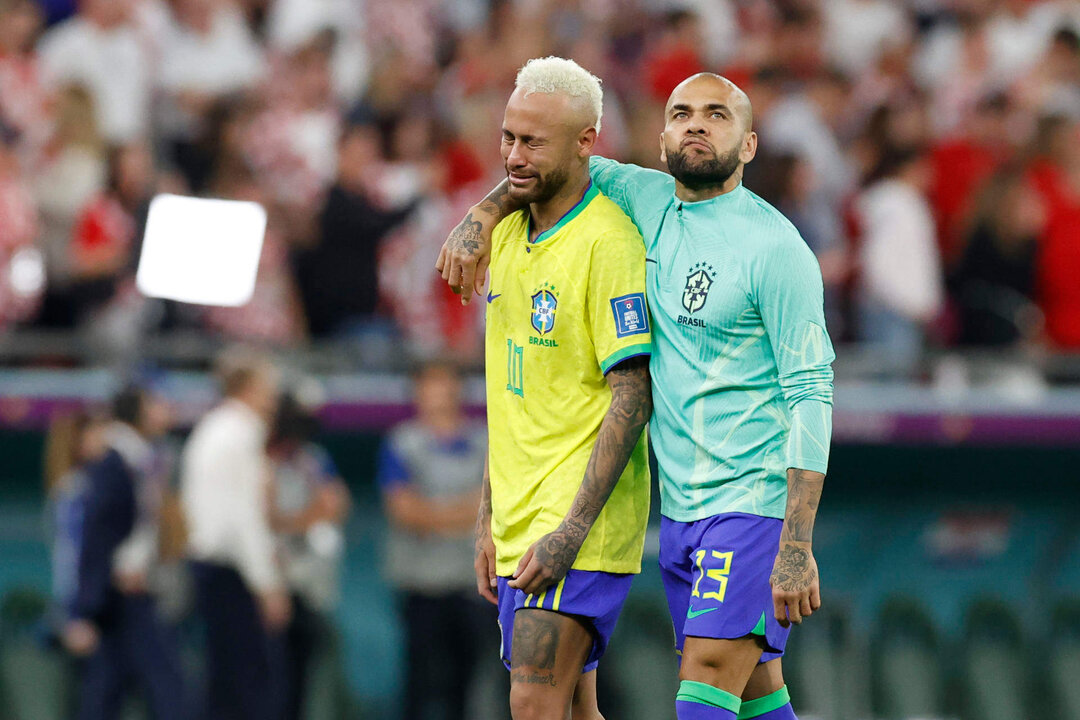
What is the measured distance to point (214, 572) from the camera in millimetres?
9969

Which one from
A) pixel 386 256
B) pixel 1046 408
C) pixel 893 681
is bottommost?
pixel 893 681

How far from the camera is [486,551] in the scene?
229 inches

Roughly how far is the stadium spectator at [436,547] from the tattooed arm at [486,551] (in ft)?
14.2

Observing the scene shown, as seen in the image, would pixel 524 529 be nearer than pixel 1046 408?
Yes

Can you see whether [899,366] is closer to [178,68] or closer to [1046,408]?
[1046,408]

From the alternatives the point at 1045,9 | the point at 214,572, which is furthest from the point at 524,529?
the point at 1045,9

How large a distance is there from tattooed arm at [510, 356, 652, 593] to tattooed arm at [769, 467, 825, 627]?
1.78ft

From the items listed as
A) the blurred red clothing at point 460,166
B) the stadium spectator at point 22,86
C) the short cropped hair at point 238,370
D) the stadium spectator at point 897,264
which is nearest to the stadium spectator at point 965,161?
the stadium spectator at point 897,264

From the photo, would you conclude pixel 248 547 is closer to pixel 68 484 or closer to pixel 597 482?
pixel 68 484

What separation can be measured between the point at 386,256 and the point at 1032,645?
5.12m

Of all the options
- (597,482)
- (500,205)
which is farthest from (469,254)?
(597,482)

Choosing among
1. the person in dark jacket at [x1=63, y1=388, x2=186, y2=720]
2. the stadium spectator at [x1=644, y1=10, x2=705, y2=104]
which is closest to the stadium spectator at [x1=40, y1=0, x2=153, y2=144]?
the person in dark jacket at [x1=63, y1=388, x2=186, y2=720]

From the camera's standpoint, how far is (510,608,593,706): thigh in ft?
17.7

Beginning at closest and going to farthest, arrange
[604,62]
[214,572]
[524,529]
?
1. [524,529]
2. [214,572]
3. [604,62]
